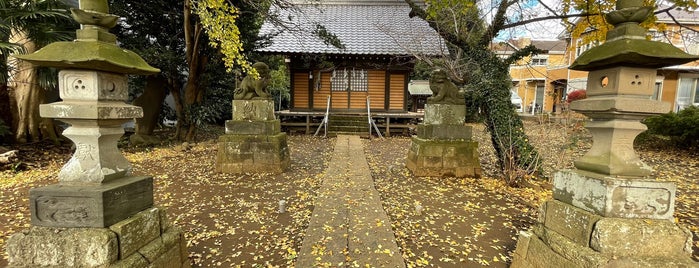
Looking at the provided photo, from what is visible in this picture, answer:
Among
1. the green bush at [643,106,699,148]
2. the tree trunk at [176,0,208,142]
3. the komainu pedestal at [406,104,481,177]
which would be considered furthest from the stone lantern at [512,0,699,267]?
the green bush at [643,106,699,148]

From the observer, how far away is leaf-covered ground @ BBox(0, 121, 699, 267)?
300 centimetres

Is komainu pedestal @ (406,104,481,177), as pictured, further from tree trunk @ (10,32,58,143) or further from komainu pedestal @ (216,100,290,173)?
tree trunk @ (10,32,58,143)

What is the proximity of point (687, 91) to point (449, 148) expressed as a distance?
23.3 m

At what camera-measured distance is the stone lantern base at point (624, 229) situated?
1933mm

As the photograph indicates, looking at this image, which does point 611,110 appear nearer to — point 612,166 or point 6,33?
point 612,166

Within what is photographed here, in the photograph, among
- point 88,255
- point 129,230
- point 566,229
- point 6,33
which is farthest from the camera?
point 6,33

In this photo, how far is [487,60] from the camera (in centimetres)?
614

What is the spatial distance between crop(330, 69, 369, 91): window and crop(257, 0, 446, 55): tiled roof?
4.21 feet

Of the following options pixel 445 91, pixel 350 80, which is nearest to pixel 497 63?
pixel 445 91

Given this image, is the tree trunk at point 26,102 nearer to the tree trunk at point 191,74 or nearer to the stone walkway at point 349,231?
the tree trunk at point 191,74

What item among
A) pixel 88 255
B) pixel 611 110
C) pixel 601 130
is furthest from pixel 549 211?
pixel 88 255

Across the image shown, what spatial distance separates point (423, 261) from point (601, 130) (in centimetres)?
177

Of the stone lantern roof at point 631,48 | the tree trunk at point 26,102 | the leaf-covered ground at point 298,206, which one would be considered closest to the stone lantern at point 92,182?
the leaf-covered ground at point 298,206

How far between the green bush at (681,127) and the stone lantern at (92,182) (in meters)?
12.0
